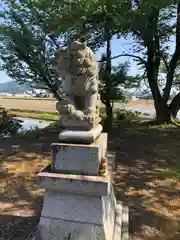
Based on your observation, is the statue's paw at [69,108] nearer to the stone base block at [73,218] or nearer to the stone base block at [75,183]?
the stone base block at [75,183]

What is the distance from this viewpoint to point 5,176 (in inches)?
148

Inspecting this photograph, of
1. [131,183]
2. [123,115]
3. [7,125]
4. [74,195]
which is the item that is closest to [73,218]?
[74,195]

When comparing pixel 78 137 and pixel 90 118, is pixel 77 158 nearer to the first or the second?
pixel 78 137

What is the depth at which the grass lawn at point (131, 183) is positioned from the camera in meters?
2.50

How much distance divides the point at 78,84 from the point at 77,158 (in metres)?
0.66

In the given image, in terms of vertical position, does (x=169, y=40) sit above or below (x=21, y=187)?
above

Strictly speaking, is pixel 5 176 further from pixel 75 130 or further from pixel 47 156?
pixel 75 130

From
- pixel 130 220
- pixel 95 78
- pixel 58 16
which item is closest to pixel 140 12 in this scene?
pixel 58 16

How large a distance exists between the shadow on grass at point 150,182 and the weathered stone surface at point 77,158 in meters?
1.00

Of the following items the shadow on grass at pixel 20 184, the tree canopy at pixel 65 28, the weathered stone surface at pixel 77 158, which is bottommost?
the shadow on grass at pixel 20 184

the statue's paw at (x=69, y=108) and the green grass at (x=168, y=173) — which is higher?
the statue's paw at (x=69, y=108)

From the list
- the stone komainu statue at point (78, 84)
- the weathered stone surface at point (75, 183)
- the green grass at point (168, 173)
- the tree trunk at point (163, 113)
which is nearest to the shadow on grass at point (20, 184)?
the weathered stone surface at point (75, 183)

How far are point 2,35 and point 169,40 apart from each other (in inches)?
205

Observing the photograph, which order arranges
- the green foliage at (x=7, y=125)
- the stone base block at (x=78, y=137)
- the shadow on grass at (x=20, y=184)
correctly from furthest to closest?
the green foliage at (x=7, y=125) → the shadow on grass at (x=20, y=184) → the stone base block at (x=78, y=137)
